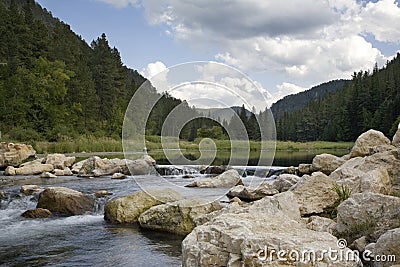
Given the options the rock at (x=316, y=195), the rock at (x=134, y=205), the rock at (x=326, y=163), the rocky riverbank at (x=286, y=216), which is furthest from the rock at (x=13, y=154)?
the rock at (x=316, y=195)

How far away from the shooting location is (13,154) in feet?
89.7

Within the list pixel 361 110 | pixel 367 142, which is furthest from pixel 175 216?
pixel 361 110

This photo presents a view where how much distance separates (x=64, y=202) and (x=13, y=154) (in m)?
16.8

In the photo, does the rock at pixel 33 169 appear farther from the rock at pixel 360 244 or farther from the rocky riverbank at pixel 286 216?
the rock at pixel 360 244

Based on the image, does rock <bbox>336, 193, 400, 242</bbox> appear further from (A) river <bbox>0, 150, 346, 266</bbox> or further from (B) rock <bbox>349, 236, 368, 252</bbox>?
(A) river <bbox>0, 150, 346, 266</bbox>

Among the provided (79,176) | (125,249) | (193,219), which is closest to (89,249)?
(125,249)

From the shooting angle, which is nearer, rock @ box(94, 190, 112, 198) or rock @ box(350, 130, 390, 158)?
rock @ box(94, 190, 112, 198)

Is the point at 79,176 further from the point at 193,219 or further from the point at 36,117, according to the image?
the point at 36,117

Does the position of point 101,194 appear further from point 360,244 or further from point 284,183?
point 360,244

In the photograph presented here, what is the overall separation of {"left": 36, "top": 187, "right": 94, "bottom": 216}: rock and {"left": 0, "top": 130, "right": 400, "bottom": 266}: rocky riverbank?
32 millimetres

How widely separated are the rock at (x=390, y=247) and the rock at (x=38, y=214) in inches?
411

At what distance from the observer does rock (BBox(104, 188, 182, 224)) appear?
1151 centimetres

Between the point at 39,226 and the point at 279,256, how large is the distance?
29.6ft

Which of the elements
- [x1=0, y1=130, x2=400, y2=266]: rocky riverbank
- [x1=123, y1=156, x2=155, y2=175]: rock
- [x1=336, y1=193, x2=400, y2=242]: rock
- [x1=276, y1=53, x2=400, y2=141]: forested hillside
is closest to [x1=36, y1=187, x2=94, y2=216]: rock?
[x1=0, y1=130, x2=400, y2=266]: rocky riverbank
